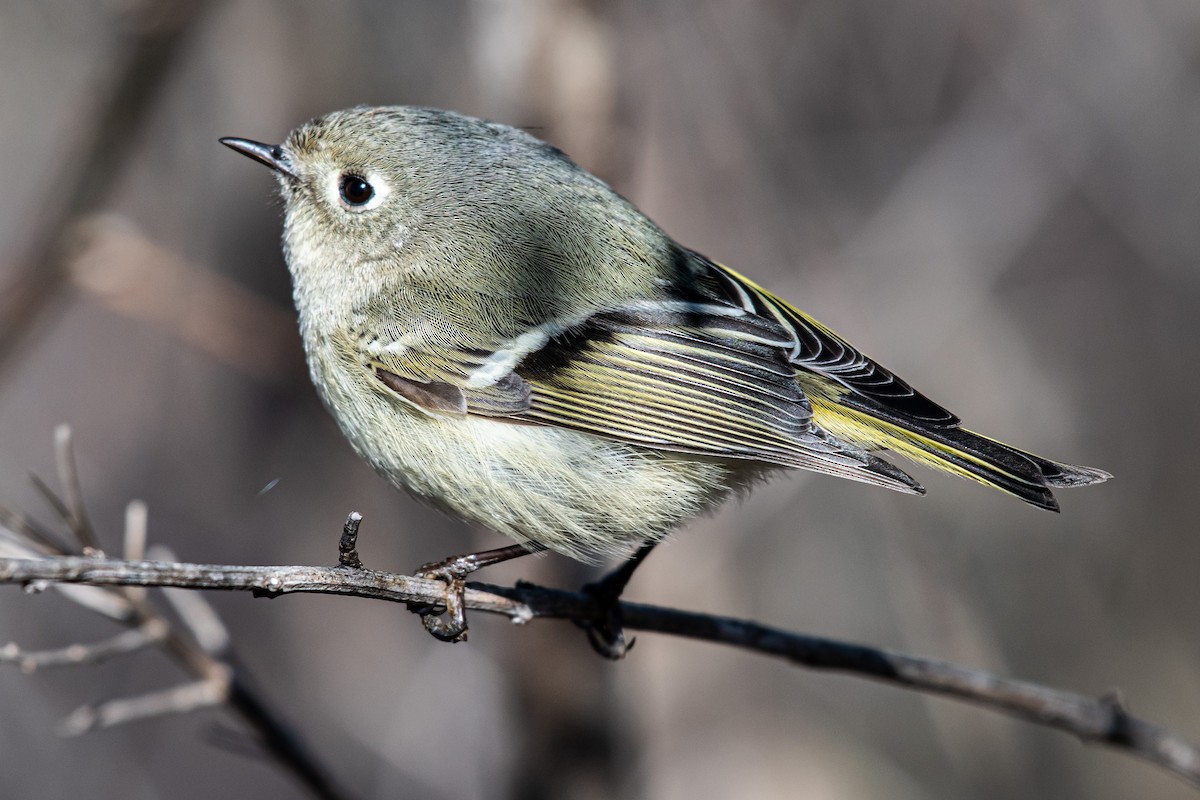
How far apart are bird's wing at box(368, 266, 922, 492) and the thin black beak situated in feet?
1.73

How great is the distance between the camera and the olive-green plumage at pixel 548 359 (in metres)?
2.11

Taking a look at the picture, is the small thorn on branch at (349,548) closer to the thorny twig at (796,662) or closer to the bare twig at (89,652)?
the thorny twig at (796,662)

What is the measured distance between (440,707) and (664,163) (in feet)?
8.20

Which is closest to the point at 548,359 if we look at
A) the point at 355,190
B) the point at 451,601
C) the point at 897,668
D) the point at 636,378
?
the point at 636,378

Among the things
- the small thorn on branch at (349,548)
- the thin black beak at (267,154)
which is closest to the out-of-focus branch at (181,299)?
the thin black beak at (267,154)

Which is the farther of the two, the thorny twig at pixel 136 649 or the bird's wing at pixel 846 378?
the bird's wing at pixel 846 378

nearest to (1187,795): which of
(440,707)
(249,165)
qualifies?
(440,707)

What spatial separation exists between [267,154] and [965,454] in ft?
5.35

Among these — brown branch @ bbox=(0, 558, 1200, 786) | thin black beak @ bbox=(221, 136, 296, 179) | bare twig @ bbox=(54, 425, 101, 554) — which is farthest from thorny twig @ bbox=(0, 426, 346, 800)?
thin black beak @ bbox=(221, 136, 296, 179)

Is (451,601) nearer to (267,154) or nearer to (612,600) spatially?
(612,600)

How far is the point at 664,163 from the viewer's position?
4.77m

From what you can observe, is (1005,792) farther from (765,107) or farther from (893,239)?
(765,107)

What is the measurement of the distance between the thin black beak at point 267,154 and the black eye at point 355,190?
5.3 inches

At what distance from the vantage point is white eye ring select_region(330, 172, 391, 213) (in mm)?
2426
